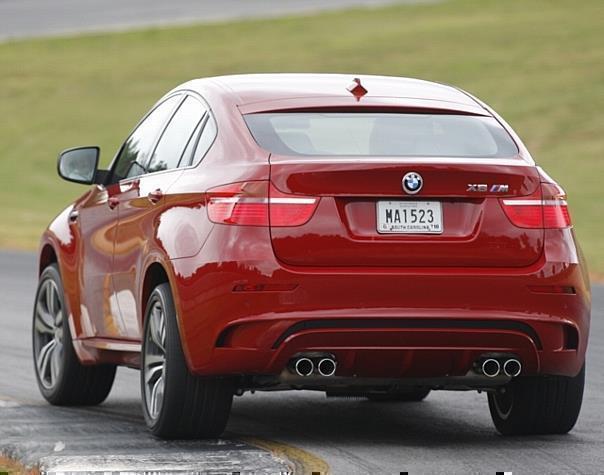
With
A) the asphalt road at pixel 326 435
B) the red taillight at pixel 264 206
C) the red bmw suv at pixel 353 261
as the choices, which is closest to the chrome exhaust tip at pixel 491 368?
the red bmw suv at pixel 353 261

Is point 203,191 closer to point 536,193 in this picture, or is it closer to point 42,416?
point 536,193

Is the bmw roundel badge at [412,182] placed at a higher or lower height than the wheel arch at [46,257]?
higher

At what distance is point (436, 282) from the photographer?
7.96m

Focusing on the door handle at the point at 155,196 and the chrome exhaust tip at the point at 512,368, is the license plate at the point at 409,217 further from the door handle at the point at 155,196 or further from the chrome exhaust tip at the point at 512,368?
the door handle at the point at 155,196

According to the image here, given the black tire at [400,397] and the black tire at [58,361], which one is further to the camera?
the black tire at [400,397]

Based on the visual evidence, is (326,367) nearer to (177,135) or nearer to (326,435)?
(326,435)

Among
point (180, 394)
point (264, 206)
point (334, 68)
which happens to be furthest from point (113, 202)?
point (334, 68)

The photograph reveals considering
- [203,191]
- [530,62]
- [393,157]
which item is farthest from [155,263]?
[530,62]

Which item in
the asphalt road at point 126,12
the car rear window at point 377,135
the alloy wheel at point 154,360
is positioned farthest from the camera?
the asphalt road at point 126,12

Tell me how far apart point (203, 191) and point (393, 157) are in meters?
0.85

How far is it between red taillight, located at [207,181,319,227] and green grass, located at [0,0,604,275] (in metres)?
17.6

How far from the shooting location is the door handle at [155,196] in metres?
8.73

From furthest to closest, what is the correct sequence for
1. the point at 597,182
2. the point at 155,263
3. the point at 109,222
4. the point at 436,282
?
1. the point at 597,182
2. the point at 109,222
3. the point at 155,263
4. the point at 436,282

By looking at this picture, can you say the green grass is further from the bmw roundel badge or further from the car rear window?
the bmw roundel badge
